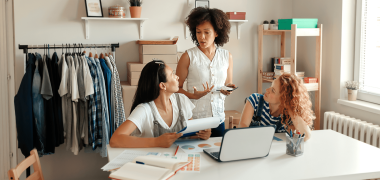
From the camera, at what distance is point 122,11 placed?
318 cm

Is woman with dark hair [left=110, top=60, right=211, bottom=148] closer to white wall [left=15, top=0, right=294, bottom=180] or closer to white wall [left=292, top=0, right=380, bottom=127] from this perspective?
white wall [left=15, top=0, right=294, bottom=180]

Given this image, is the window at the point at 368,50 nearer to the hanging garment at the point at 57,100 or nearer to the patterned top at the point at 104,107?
the patterned top at the point at 104,107

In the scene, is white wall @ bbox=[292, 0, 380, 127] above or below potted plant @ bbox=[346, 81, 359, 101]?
above

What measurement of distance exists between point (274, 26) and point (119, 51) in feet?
5.43

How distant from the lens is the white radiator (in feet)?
8.65

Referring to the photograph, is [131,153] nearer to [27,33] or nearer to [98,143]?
[98,143]

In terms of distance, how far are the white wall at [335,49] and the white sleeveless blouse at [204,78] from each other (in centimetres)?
132

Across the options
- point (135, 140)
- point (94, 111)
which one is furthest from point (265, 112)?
point (94, 111)

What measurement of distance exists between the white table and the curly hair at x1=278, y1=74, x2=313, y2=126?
21 cm

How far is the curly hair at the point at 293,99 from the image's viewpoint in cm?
203

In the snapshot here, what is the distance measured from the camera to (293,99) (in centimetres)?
203

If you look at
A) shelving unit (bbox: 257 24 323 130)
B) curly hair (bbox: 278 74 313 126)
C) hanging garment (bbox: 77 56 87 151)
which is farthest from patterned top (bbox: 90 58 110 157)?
shelving unit (bbox: 257 24 323 130)

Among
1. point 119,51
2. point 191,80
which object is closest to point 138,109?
point 191,80

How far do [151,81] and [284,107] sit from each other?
32.5 inches
